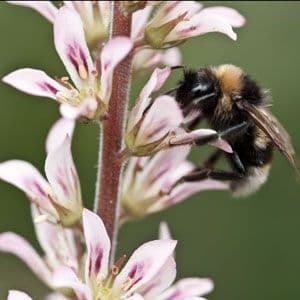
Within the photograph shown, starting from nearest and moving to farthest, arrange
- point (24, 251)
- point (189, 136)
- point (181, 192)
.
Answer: point (189, 136)
point (24, 251)
point (181, 192)

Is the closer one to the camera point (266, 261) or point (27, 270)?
point (27, 270)

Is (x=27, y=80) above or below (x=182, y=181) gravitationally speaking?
above

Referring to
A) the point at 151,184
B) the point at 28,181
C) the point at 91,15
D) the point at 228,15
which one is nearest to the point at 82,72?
the point at 91,15

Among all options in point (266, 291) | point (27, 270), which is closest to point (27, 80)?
point (27, 270)

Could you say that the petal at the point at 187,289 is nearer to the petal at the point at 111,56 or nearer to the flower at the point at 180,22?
the petal at the point at 111,56

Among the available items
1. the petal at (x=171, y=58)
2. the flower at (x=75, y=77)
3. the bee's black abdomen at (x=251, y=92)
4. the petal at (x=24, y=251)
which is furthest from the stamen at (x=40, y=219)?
the bee's black abdomen at (x=251, y=92)

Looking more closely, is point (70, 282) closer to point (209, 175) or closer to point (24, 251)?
point (24, 251)

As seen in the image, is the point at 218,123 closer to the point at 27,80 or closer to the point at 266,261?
the point at 27,80
